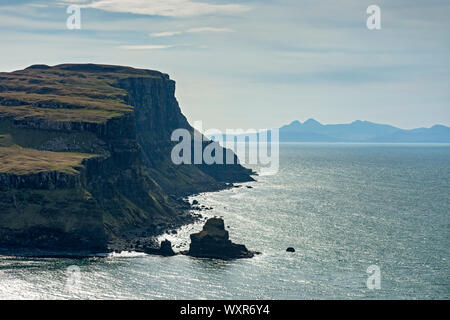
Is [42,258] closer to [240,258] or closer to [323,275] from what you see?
[240,258]

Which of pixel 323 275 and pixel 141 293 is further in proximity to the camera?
pixel 323 275

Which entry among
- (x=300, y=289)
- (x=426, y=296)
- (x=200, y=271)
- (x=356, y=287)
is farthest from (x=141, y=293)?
(x=426, y=296)

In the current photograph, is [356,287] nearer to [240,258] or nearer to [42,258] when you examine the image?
[240,258]
